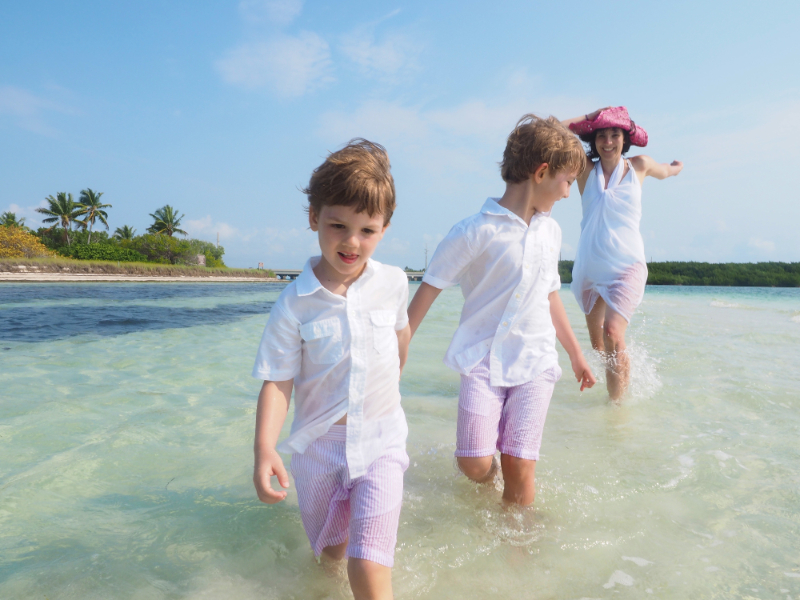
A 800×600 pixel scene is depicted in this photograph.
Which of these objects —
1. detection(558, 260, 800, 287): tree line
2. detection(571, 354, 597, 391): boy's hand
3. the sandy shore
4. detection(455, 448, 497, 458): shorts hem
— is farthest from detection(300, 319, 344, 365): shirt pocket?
detection(558, 260, 800, 287): tree line

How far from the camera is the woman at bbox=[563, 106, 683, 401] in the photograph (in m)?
4.13

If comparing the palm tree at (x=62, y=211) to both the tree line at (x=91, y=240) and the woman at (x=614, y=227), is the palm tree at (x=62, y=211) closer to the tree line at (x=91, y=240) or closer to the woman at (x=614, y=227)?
the tree line at (x=91, y=240)

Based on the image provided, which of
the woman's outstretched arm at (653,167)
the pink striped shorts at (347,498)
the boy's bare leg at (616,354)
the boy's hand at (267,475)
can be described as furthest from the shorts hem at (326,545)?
the woman's outstretched arm at (653,167)

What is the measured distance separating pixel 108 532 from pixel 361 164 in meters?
2.08

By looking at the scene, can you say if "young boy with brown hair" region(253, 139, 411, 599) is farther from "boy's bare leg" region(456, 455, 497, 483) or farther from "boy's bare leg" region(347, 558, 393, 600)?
"boy's bare leg" region(456, 455, 497, 483)

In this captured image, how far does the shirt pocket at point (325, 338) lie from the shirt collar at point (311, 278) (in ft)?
0.39

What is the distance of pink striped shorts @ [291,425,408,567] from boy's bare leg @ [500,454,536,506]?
765mm

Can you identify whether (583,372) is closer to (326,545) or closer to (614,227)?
(326,545)

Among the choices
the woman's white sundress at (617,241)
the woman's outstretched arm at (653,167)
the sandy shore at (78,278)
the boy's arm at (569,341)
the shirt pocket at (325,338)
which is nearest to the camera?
the shirt pocket at (325,338)

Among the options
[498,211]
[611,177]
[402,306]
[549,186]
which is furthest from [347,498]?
[611,177]

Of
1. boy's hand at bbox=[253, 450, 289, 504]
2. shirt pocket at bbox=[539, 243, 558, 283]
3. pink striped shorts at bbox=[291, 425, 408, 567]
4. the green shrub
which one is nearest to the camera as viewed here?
boy's hand at bbox=[253, 450, 289, 504]

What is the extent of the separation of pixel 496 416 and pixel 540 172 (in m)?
1.21

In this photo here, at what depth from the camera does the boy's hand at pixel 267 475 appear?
161cm

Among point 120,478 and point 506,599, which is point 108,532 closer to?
point 120,478
